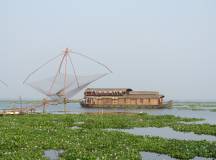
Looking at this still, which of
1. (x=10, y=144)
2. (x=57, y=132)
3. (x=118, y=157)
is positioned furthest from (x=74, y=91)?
(x=118, y=157)

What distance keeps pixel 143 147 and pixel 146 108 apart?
7241 cm

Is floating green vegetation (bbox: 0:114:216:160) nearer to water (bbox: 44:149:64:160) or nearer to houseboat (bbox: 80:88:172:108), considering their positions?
water (bbox: 44:149:64:160)

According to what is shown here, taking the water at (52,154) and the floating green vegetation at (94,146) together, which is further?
the water at (52,154)

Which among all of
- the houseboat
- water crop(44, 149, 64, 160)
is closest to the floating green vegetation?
water crop(44, 149, 64, 160)

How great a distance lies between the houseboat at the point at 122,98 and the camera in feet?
318

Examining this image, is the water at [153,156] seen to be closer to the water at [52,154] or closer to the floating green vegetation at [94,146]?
the floating green vegetation at [94,146]

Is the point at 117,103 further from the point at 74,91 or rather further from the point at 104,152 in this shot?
the point at 104,152

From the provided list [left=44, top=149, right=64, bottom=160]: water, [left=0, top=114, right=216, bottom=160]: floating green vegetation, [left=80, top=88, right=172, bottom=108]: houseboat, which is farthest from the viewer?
[left=80, top=88, right=172, bottom=108]: houseboat

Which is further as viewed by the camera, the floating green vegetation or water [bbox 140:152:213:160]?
water [bbox 140:152:213:160]

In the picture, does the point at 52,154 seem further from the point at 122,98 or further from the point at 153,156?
the point at 122,98

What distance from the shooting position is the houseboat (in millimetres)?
96938

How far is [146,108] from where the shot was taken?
9562 cm

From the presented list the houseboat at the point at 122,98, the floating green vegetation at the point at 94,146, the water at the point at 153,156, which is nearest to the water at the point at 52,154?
the floating green vegetation at the point at 94,146

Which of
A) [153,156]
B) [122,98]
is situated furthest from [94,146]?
[122,98]
